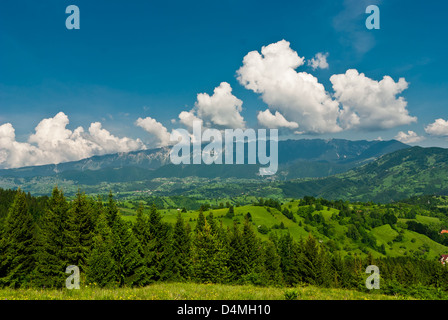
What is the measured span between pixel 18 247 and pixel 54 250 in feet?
38.8

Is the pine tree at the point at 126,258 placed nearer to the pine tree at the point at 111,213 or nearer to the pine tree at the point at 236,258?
the pine tree at the point at 111,213

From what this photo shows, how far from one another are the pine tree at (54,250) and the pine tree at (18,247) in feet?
20.7

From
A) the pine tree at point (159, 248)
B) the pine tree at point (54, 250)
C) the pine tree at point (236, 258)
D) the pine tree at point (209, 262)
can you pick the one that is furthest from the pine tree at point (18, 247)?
the pine tree at point (236, 258)

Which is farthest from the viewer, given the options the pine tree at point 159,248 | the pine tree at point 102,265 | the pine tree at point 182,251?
the pine tree at point 182,251

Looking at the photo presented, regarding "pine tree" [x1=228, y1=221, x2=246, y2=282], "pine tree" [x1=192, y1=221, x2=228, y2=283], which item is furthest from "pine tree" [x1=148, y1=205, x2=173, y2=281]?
"pine tree" [x1=228, y1=221, x2=246, y2=282]

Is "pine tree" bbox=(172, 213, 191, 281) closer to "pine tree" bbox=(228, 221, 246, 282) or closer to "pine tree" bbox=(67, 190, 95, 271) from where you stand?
"pine tree" bbox=(228, 221, 246, 282)

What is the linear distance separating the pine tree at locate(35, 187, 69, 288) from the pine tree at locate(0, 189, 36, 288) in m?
6.30

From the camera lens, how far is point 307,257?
6216 centimetres

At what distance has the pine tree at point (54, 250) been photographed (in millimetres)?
37719

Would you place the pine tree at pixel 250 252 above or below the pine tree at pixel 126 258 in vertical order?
below

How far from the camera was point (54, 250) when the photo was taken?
39.0 metres

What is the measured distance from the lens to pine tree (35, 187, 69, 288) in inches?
1485
